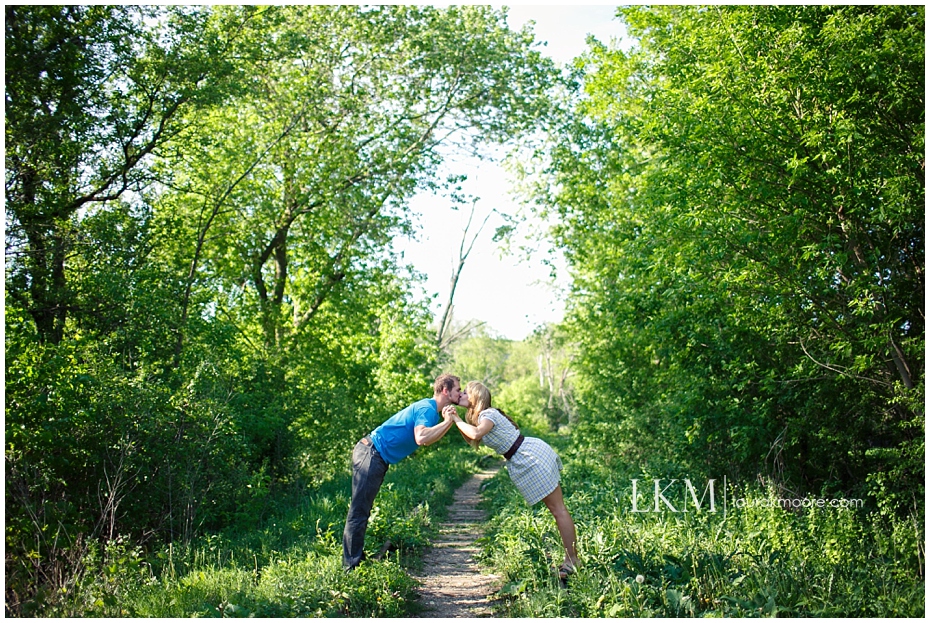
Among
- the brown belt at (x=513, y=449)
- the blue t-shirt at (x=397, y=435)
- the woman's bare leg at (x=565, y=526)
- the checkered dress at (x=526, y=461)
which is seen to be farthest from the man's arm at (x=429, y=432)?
the woman's bare leg at (x=565, y=526)

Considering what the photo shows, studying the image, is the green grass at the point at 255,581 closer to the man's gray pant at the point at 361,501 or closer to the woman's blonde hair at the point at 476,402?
the man's gray pant at the point at 361,501

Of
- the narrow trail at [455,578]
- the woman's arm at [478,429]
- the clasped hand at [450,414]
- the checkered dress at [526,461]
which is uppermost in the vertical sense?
the clasped hand at [450,414]

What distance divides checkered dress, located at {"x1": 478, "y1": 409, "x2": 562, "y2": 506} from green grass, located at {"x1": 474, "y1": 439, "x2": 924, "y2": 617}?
23.5 inches

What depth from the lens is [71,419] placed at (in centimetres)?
791

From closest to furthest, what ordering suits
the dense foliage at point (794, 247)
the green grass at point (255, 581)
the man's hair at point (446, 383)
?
the green grass at point (255, 581) → the man's hair at point (446, 383) → the dense foliage at point (794, 247)

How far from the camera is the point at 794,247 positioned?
30.0ft

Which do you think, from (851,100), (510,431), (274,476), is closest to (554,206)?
(274,476)

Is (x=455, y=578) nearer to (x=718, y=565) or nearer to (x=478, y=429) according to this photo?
(x=478, y=429)

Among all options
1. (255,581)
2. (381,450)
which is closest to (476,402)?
(381,450)

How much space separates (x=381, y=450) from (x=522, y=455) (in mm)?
1286

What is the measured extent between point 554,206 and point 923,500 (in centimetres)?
1596

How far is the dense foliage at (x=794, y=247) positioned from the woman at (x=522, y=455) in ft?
11.9

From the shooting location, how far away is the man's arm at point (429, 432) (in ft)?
20.1

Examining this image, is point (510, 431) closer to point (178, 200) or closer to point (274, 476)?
point (274, 476)
